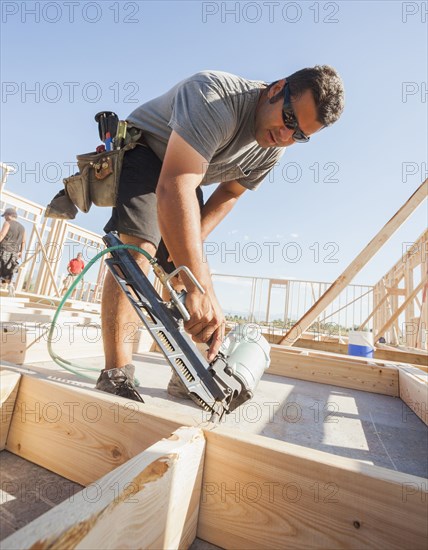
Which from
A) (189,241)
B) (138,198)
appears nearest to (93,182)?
(138,198)

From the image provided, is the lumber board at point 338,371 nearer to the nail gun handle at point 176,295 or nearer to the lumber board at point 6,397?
the nail gun handle at point 176,295

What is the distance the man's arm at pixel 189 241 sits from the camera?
902 mm

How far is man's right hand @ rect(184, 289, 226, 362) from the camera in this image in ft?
2.93

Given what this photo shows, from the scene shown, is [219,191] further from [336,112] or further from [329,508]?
[329,508]

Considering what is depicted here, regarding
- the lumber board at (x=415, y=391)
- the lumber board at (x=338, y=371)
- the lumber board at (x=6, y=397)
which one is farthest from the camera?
the lumber board at (x=338, y=371)

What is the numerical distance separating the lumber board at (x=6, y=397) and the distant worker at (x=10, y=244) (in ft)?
15.4

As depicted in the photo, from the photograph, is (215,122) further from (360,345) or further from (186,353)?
(360,345)

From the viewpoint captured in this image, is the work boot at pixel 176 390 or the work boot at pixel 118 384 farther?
the work boot at pixel 176 390

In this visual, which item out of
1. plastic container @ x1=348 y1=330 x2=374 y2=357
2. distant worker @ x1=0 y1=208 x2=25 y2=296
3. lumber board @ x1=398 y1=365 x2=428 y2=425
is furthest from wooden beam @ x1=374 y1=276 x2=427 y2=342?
distant worker @ x1=0 y1=208 x2=25 y2=296

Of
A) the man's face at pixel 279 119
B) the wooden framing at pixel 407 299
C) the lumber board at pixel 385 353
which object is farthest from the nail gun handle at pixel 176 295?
the wooden framing at pixel 407 299

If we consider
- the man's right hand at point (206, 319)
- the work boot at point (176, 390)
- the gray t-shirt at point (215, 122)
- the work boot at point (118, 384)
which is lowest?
the work boot at point (176, 390)

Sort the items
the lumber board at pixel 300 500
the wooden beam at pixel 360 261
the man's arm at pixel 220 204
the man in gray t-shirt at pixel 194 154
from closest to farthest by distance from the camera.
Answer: the lumber board at pixel 300 500, the man in gray t-shirt at pixel 194 154, the man's arm at pixel 220 204, the wooden beam at pixel 360 261

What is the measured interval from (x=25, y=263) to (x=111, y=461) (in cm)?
685

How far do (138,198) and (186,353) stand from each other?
0.75m
